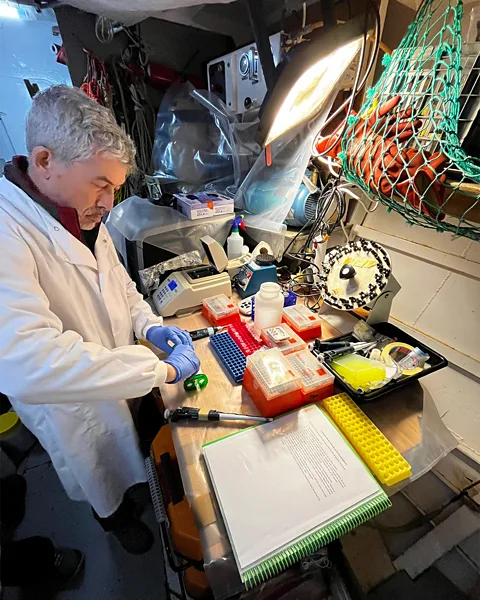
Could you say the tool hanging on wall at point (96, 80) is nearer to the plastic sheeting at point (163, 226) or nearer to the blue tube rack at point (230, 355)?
the plastic sheeting at point (163, 226)

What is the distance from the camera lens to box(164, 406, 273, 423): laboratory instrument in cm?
68

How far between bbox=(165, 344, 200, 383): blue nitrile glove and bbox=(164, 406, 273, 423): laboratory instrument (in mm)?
95

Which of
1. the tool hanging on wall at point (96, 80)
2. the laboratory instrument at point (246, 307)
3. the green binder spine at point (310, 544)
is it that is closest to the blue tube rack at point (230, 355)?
the laboratory instrument at point (246, 307)

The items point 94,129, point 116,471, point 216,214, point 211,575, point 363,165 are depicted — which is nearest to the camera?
point 211,575

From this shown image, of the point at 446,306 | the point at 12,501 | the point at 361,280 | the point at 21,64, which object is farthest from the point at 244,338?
the point at 21,64

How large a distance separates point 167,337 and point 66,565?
3.25ft

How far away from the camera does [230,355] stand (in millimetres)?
851

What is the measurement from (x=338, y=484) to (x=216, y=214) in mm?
1086

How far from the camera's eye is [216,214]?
1258 mm

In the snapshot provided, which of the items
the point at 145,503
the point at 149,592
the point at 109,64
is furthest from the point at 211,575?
the point at 109,64

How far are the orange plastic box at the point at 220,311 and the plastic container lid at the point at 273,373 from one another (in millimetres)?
279

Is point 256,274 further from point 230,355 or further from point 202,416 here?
point 202,416

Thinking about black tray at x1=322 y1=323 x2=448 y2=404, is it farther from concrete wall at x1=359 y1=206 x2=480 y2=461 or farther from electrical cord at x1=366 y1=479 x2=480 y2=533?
electrical cord at x1=366 y1=479 x2=480 y2=533

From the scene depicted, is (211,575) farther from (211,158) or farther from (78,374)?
(211,158)
